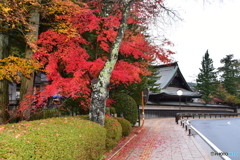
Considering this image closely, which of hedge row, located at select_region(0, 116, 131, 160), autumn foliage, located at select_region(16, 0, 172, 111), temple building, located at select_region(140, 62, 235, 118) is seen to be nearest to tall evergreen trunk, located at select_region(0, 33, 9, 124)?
autumn foliage, located at select_region(16, 0, 172, 111)

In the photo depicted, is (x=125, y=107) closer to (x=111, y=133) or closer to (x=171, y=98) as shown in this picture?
(x=111, y=133)

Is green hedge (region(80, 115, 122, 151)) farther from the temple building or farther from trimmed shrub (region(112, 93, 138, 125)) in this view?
Result: the temple building

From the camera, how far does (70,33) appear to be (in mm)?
10766

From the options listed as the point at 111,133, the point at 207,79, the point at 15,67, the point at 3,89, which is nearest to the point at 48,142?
the point at 111,133

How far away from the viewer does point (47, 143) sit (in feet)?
→ 12.7

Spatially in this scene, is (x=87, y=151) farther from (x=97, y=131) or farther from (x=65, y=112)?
(x=65, y=112)

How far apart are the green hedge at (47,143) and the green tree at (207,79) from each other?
40.3m

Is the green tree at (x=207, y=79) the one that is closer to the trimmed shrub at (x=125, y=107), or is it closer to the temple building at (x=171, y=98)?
the temple building at (x=171, y=98)

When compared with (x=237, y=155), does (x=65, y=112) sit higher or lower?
higher

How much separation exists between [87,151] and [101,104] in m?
2.88

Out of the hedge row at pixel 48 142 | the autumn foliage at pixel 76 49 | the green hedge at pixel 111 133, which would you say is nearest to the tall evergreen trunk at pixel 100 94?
the green hedge at pixel 111 133

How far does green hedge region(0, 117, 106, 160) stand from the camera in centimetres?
317

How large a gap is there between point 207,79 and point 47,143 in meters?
45.4

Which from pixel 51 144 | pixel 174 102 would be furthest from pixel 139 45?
pixel 174 102
